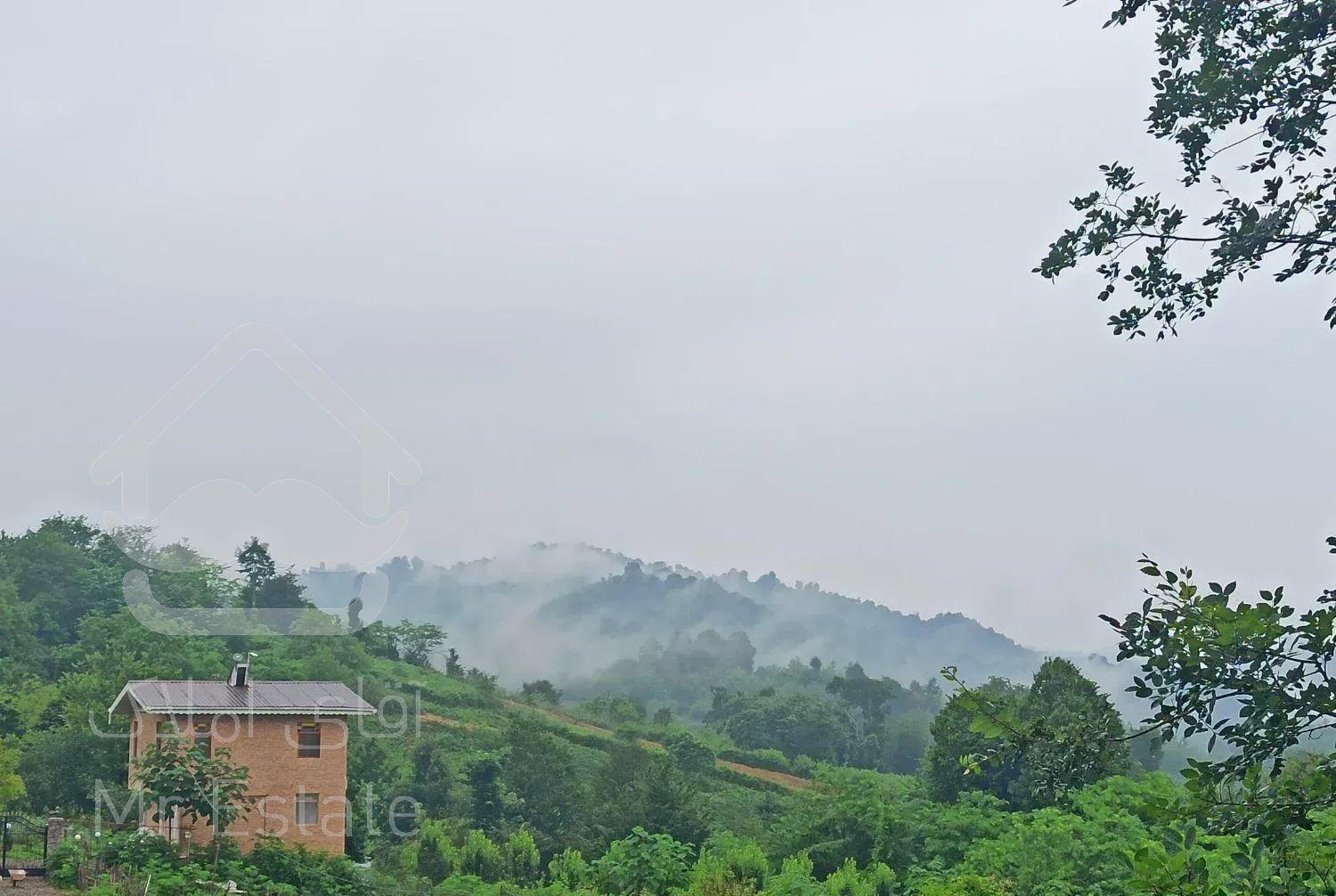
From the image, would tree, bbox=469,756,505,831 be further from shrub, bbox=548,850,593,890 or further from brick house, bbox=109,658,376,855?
shrub, bbox=548,850,593,890

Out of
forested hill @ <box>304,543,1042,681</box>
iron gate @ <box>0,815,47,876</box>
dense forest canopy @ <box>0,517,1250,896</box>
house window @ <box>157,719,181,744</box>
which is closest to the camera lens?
iron gate @ <box>0,815,47,876</box>

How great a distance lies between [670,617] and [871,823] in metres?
78.4

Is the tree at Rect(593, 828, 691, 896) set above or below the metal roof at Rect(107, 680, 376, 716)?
below

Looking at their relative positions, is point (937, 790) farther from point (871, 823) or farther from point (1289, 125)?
point (1289, 125)

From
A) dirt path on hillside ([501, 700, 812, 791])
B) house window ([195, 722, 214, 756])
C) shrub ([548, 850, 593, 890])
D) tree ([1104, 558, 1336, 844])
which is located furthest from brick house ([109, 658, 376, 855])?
tree ([1104, 558, 1336, 844])

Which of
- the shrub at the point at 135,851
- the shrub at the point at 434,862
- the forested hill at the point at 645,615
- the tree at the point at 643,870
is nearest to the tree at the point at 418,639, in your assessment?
the shrub at the point at 434,862

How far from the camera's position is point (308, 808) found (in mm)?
21922

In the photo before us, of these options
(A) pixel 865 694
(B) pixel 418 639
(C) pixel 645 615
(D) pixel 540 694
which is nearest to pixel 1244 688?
(B) pixel 418 639

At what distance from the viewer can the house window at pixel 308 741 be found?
2192cm

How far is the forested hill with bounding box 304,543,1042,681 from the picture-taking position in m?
92.3

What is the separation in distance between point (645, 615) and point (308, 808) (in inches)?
3067

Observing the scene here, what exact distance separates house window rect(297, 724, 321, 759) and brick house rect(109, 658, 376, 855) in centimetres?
2

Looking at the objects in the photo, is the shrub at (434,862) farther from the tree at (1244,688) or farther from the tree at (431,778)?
the tree at (1244,688)

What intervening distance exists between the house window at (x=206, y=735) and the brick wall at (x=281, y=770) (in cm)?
5
